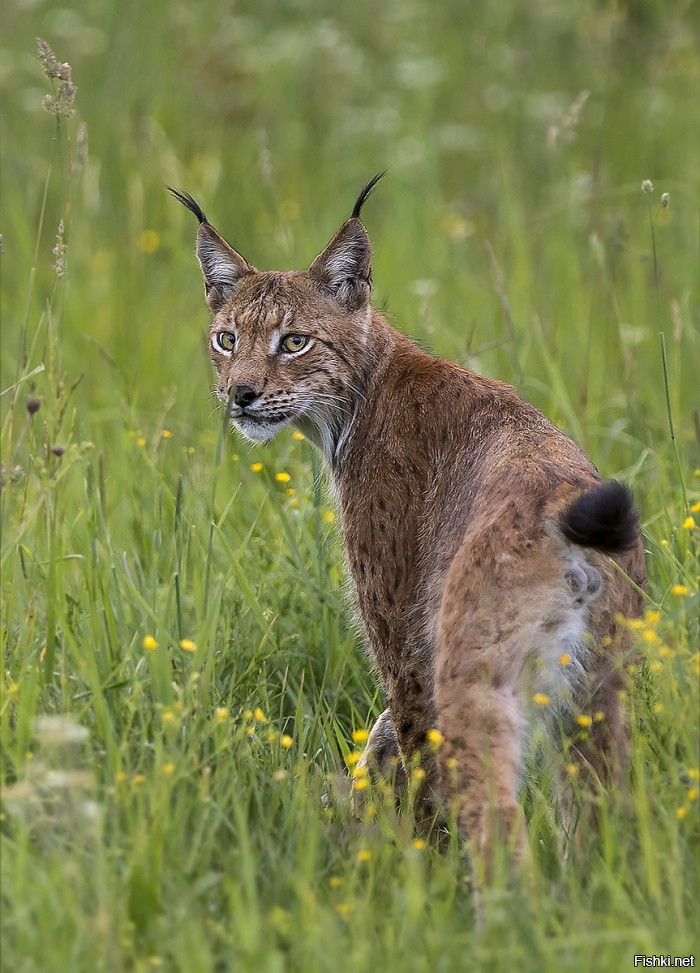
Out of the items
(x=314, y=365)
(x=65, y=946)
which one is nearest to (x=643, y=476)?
(x=314, y=365)

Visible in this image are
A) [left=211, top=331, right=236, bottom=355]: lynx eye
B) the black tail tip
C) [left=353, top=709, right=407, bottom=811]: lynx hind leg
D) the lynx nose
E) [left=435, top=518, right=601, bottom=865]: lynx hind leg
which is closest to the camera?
the black tail tip

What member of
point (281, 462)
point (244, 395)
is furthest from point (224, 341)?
point (281, 462)

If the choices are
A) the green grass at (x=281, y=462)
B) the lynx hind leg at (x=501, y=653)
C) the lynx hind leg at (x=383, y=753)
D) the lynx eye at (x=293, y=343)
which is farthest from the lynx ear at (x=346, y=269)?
the lynx hind leg at (x=501, y=653)

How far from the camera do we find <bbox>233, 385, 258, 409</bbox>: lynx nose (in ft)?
13.9

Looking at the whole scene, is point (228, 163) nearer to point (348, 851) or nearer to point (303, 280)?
point (303, 280)

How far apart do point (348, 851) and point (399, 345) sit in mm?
1960

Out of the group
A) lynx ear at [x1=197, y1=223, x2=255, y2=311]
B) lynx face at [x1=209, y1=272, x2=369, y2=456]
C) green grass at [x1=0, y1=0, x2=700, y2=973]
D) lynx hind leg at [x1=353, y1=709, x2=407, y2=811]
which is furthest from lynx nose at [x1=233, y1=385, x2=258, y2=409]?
lynx hind leg at [x1=353, y1=709, x2=407, y2=811]

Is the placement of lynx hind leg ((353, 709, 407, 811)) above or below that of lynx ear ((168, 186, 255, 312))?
below

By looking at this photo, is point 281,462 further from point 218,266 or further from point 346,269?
point 346,269

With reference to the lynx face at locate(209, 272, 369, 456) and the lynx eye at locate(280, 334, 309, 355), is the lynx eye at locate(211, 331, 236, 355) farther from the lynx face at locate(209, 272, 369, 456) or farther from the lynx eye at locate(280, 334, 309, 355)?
the lynx eye at locate(280, 334, 309, 355)

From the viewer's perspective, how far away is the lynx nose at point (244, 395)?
13.9 ft

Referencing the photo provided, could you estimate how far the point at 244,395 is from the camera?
4.23 m

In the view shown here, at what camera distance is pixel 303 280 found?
4.57m

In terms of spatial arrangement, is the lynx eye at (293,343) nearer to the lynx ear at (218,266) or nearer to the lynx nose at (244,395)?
the lynx nose at (244,395)
